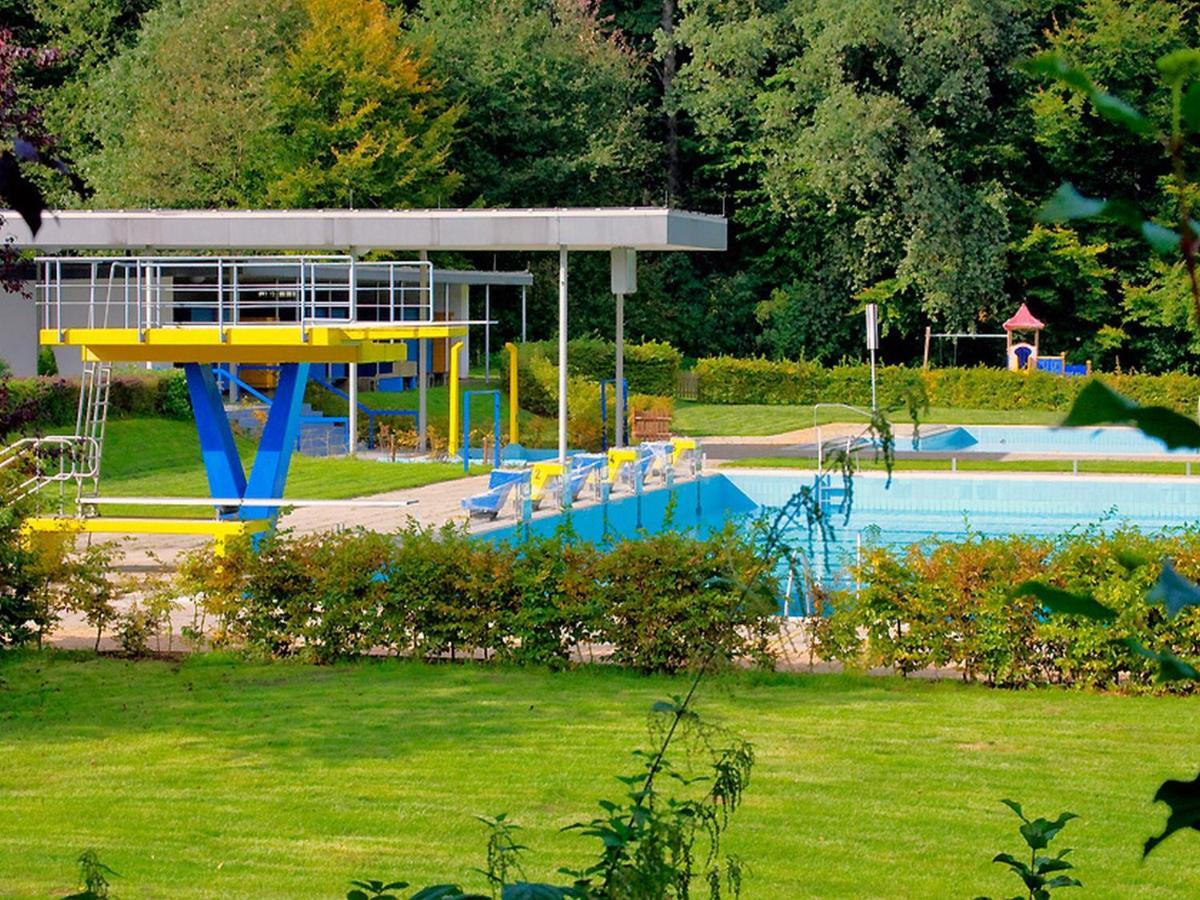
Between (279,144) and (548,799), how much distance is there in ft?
103

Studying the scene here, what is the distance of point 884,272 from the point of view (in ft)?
145

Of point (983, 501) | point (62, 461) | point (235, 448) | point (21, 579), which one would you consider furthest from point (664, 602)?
point (983, 501)

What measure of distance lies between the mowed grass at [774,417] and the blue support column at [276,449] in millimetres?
15802

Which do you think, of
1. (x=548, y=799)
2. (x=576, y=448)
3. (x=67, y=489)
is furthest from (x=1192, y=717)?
(x=576, y=448)

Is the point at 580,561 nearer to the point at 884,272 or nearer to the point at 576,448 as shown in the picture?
the point at 576,448

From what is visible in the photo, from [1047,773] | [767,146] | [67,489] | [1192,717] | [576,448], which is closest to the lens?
[1047,773]

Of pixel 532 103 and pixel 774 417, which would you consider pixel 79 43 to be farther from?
pixel 774 417

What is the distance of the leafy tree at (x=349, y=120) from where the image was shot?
1433 inches

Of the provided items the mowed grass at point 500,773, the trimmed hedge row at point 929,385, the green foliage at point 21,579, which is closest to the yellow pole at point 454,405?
the trimmed hedge row at point 929,385

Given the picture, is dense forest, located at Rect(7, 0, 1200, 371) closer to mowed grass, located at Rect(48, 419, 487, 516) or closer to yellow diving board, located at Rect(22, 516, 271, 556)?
mowed grass, located at Rect(48, 419, 487, 516)

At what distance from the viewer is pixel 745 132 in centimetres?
4519

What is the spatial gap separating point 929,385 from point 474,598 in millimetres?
27667

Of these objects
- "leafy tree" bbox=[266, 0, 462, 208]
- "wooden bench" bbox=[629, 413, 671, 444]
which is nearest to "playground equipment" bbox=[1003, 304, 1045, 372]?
"wooden bench" bbox=[629, 413, 671, 444]

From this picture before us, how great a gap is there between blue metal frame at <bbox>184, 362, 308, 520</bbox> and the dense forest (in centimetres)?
2135
